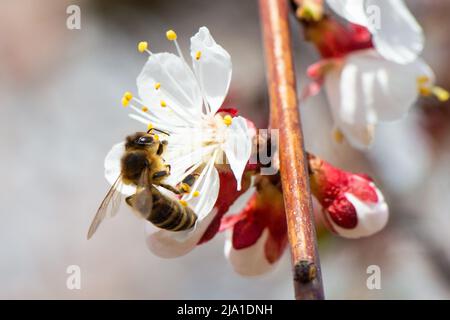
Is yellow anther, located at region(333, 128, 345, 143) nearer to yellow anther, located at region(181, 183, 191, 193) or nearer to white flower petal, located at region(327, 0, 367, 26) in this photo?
white flower petal, located at region(327, 0, 367, 26)

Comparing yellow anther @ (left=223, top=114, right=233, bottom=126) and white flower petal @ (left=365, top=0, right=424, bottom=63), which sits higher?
white flower petal @ (left=365, top=0, right=424, bottom=63)

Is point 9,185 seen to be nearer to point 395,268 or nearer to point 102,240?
point 102,240

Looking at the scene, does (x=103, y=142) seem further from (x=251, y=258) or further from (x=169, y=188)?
(x=169, y=188)

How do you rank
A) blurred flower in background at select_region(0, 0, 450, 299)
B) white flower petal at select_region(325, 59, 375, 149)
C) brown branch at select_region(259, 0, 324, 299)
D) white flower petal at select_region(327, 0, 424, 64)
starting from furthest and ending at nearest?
blurred flower in background at select_region(0, 0, 450, 299) < white flower petal at select_region(325, 59, 375, 149) < white flower petal at select_region(327, 0, 424, 64) < brown branch at select_region(259, 0, 324, 299)

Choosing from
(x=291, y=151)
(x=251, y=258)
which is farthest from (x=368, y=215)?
(x=291, y=151)

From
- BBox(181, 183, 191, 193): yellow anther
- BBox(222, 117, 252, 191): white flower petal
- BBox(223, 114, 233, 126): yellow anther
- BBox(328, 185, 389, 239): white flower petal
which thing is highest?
BBox(223, 114, 233, 126): yellow anther

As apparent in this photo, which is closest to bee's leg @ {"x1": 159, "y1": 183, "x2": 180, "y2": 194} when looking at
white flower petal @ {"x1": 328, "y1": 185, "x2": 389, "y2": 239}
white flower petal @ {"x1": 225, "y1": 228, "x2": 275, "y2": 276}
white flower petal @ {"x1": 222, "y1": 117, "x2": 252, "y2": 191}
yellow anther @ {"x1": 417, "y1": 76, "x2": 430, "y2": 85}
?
white flower petal @ {"x1": 222, "y1": 117, "x2": 252, "y2": 191}
